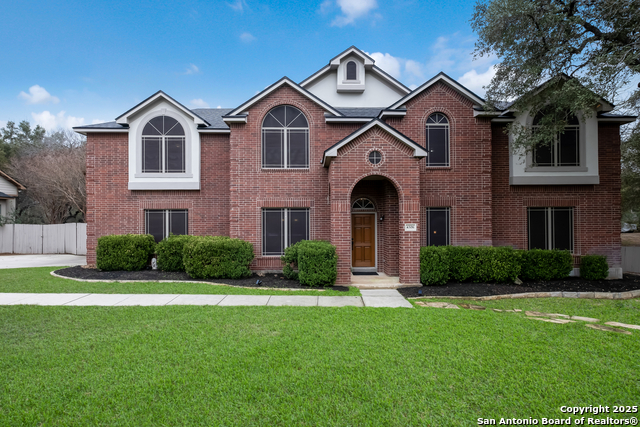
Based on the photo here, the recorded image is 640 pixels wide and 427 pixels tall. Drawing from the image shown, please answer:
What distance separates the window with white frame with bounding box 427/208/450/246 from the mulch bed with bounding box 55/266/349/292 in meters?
4.17

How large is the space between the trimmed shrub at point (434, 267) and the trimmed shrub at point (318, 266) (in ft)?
9.36

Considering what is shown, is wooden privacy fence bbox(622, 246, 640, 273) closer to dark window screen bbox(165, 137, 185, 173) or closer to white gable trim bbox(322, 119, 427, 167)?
white gable trim bbox(322, 119, 427, 167)

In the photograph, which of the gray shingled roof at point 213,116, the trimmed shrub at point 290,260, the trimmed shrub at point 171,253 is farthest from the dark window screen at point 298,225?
the gray shingled roof at point 213,116

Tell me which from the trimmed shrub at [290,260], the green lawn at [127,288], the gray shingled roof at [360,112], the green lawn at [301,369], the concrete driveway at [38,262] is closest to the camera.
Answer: the green lawn at [301,369]

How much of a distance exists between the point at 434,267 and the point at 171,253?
9.32 meters

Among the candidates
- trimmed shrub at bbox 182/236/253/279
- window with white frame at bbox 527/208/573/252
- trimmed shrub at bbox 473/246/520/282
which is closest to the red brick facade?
window with white frame at bbox 527/208/573/252

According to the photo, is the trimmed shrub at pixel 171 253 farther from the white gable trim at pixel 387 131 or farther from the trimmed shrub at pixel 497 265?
the trimmed shrub at pixel 497 265

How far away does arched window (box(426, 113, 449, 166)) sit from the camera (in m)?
11.2

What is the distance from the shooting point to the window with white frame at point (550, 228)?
38.0 feet

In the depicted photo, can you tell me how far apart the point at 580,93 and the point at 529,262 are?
213 inches

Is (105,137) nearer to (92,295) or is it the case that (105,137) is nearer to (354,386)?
(92,295)

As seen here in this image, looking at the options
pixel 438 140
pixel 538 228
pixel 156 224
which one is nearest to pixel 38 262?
pixel 156 224

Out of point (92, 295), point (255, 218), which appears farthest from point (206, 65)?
point (92, 295)

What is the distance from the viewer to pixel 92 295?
787 cm
